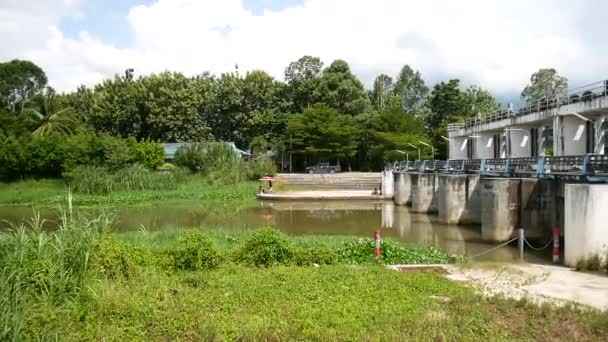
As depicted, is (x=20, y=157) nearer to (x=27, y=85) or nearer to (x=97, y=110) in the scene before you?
(x=97, y=110)

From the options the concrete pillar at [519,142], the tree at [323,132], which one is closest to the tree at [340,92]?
the tree at [323,132]

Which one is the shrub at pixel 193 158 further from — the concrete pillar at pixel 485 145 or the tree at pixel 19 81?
the tree at pixel 19 81

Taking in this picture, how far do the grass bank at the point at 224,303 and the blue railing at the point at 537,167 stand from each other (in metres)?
8.43

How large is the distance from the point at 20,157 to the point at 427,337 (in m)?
44.9

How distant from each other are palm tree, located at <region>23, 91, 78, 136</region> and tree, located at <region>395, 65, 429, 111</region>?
4911 centimetres

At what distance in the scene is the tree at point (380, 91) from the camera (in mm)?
74375

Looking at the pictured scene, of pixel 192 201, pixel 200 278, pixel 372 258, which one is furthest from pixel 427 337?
pixel 192 201

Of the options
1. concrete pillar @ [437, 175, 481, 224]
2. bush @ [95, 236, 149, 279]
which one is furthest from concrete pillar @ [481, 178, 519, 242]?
bush @ [95, 236, 149, 279]

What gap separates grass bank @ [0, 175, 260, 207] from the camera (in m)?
36.5

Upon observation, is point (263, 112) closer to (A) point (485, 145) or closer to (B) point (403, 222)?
(A) point (485, 145)

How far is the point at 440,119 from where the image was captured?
65750 mm

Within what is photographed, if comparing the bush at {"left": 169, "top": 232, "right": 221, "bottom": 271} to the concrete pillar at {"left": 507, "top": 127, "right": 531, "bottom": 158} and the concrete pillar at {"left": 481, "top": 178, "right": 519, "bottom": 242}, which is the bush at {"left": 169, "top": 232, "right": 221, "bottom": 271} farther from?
the concrete pillar at {"left": 507, "top": 127, "right": 531, "bottom": 158}

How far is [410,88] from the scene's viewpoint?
275 feet

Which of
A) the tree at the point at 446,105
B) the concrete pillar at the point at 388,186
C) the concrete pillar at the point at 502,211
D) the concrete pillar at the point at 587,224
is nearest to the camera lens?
the concrete pillar at the point at 587,224
